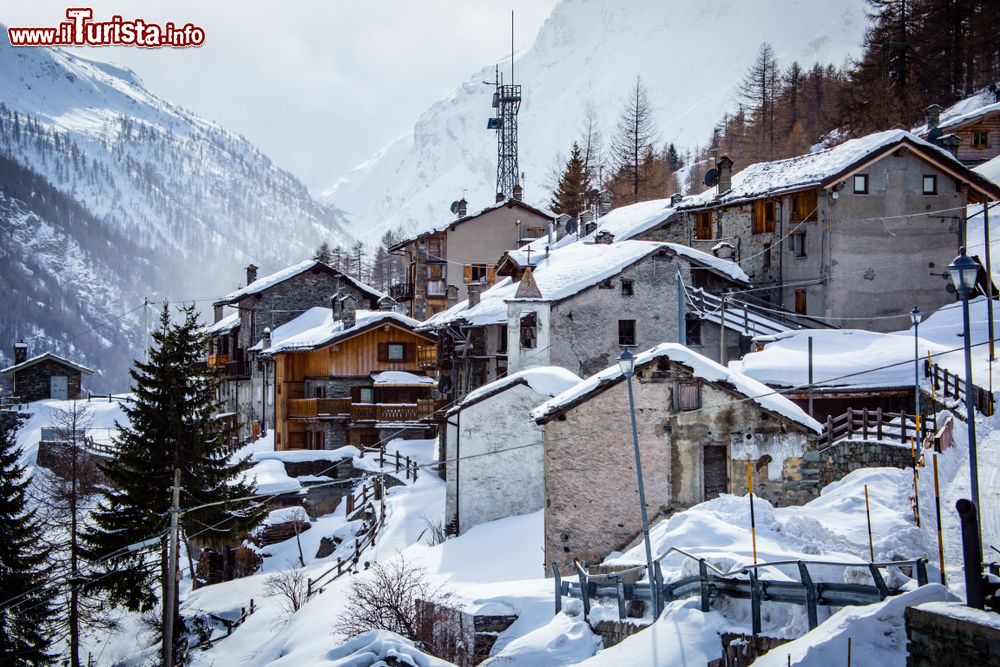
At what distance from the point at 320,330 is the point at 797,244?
982 inches

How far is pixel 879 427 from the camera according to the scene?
2733 centimetres

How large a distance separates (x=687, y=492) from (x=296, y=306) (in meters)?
41.1

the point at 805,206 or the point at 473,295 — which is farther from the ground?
the point at 805,206

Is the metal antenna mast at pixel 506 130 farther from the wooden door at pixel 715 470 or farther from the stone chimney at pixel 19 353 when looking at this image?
the wooden door at pixel 715 470

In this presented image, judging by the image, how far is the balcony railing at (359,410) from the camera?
51.1m

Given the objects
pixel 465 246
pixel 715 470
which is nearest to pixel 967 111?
pixel 465 246

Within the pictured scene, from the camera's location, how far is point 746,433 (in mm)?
23984

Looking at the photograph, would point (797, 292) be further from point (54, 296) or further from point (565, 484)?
point (54, 296)

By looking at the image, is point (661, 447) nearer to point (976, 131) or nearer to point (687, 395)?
point (687, 395)

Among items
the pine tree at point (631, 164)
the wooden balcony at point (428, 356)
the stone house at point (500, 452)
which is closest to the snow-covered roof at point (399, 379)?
the wooden balcony at point (428, 356)

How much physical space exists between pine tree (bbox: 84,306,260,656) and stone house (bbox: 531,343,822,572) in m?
12.0

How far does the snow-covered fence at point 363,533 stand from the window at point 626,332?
10896 mm

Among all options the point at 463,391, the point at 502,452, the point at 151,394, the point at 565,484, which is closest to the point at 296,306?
the point at 463,391

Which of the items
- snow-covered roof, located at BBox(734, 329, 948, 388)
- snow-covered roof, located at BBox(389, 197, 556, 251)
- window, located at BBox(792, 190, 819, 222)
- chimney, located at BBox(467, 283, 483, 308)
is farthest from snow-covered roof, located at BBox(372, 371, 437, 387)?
snow-covered roof, located at BBox(734, 329, 948, 388)
